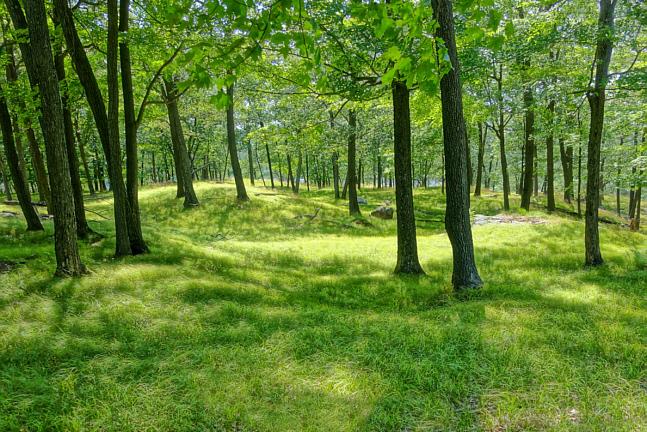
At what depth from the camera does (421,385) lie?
362cm

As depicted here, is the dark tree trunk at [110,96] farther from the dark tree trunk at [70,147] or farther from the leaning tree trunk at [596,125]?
the leaning tree trunk at [596,125]

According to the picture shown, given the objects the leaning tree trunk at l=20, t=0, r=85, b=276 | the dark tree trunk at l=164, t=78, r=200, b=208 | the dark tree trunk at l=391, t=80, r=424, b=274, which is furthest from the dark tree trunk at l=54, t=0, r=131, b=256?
the dark tree trunk at l=164, t=78, r=200, b=208

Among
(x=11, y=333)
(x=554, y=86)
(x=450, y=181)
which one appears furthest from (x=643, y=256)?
(x=11, y=333)

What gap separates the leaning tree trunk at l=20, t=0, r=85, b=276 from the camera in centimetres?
579

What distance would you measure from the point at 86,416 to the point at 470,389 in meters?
3.62

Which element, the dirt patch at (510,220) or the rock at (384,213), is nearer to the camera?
the dirt patch at (510,220)

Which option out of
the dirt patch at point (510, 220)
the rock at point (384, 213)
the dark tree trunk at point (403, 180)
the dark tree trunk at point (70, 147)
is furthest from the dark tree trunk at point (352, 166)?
the dark tree trunk at point (70, 147)

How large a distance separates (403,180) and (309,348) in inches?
218

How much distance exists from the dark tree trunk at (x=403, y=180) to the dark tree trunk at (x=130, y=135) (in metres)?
6.47

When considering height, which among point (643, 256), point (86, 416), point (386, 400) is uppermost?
point (86, 416)

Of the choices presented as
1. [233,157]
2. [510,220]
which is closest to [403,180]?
[510,220]

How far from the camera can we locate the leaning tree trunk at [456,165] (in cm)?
631

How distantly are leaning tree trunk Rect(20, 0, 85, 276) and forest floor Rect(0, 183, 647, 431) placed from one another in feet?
1.84

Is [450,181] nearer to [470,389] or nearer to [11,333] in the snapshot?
[470,389]
